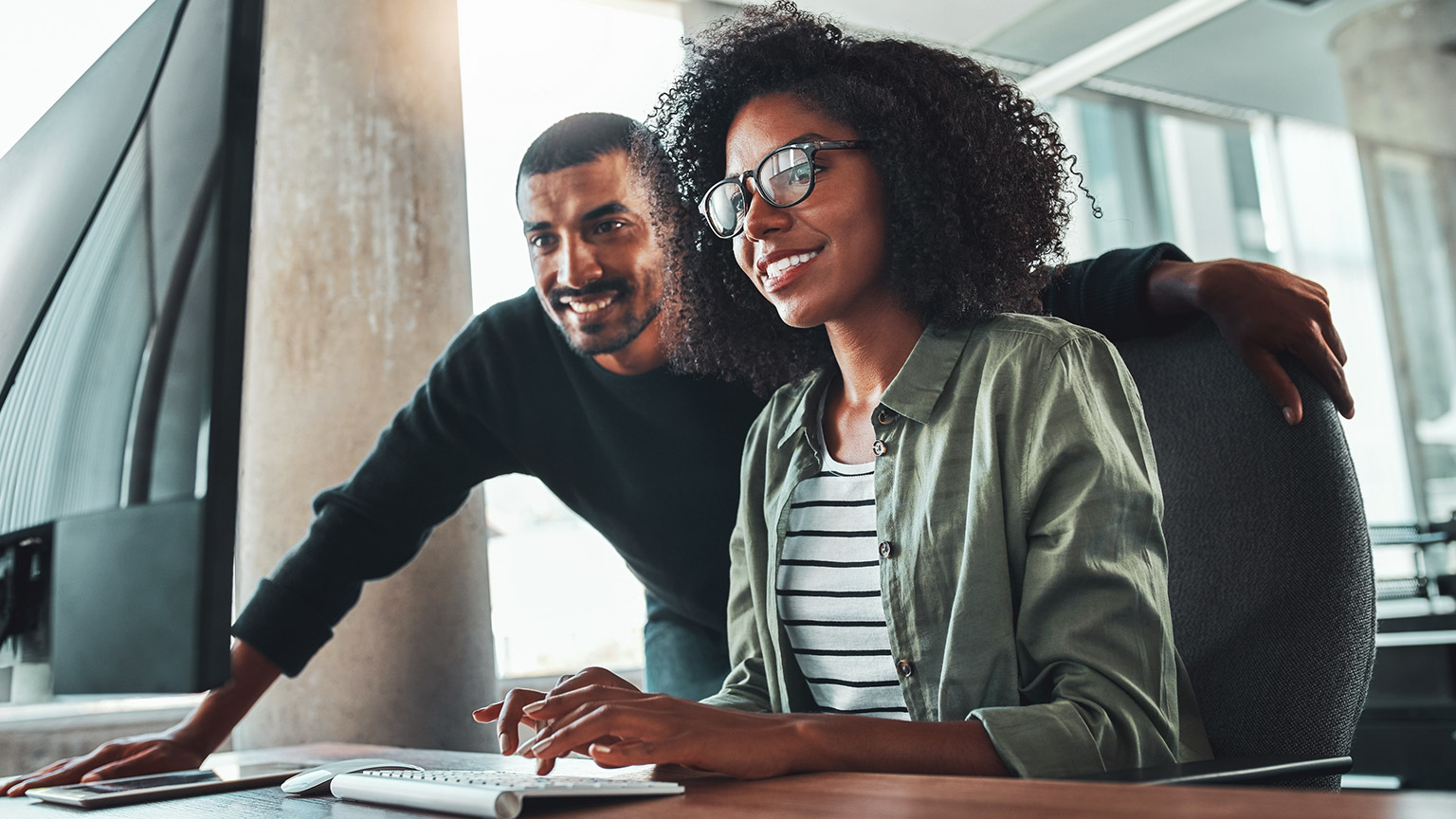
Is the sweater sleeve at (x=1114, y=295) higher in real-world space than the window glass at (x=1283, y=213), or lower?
lower

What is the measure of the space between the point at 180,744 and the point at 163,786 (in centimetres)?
37

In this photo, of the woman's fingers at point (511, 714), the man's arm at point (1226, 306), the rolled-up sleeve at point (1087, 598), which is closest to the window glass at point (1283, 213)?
the man's arm at point (1226, 306)

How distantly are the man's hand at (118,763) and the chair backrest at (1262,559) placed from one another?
1.22 metres

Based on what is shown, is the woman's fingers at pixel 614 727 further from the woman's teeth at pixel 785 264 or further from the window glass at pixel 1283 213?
the window glass at pixel 1283 213

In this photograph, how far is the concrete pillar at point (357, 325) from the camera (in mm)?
1817

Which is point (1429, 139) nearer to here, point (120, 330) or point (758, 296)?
point (758, 296)

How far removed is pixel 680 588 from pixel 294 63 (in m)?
1.16

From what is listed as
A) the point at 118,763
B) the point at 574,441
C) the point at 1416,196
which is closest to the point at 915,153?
the point at 574,441

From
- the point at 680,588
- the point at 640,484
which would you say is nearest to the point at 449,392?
the point at 640,484

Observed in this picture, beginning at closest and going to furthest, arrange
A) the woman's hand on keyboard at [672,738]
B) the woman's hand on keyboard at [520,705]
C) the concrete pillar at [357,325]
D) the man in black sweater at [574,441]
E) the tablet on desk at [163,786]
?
the woman's hand on keyboard at [672,738], the woman's hand on keyboard at [520,705], the tablet on desk at [163,786], the man in black sweater at [574,441], the concrete pillar at [357,325]

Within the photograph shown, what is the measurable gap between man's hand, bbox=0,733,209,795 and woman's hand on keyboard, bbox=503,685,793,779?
0.73 metres

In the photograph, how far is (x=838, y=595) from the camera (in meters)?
1.19

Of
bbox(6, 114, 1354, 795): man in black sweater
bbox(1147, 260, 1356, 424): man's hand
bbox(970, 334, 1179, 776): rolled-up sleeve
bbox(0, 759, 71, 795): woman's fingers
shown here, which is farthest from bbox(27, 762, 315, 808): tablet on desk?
bbox(1147, 260, 1356, 424): man's hand

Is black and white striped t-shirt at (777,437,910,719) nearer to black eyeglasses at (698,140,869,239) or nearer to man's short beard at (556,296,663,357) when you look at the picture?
black eyeglasses at (698,140,869,239)
